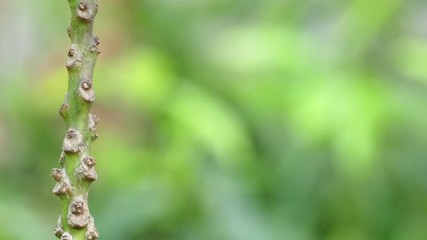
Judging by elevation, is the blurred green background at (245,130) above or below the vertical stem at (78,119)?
A: above

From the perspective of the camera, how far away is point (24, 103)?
6.62 ft

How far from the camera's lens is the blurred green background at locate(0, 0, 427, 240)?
1.77 meters

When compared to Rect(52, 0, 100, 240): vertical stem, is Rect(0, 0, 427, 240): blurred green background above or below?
above

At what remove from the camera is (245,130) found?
1938mm

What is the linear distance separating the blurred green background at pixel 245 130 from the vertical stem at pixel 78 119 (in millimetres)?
1309

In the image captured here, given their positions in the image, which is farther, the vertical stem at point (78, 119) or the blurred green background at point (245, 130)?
the blurred green background at point (245, 130)

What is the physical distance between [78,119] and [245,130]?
155cm

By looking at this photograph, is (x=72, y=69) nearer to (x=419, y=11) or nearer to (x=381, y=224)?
(x=381, y=224)

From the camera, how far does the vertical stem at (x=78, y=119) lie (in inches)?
15.5

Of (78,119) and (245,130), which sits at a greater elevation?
(245,130)

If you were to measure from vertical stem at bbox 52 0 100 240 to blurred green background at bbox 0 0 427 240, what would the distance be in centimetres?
131

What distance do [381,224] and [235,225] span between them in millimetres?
316

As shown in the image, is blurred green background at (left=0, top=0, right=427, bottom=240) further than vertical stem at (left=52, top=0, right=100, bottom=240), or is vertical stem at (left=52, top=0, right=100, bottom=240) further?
blurred green background at (left=0, top=0, right=427, bottom=240)

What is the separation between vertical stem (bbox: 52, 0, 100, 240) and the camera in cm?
39
